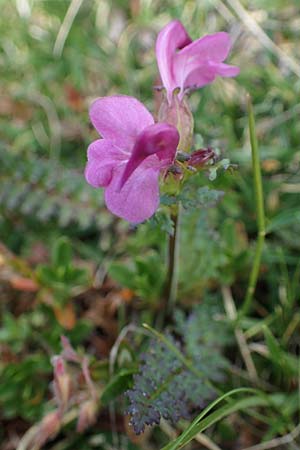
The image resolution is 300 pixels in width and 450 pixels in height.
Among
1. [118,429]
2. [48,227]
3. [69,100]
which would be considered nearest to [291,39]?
[69,100]

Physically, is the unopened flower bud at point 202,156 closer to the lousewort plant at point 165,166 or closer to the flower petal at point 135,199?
the lousewort plant at point 165,166

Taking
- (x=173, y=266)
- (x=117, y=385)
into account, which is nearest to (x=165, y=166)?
(x=173, y=266)

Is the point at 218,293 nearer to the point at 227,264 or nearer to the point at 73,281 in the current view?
the point at 227,264

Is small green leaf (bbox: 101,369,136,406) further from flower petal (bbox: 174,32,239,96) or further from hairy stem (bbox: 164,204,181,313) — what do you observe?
flower petal (bbox: 174,32,239,96)

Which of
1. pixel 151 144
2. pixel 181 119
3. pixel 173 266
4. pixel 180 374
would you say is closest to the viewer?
pixel 151 144

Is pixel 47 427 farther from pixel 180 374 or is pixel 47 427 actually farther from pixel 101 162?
pixel 101 162

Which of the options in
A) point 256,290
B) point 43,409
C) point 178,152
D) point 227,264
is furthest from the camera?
point 256,290

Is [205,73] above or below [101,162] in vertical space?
above
